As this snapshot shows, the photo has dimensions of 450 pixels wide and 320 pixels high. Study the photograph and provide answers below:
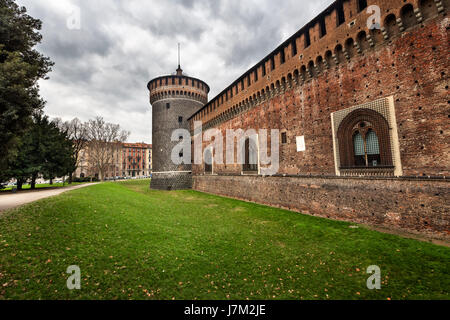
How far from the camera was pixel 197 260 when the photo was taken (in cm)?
628

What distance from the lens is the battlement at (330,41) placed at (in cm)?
821

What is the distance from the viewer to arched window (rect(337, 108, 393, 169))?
8945mm

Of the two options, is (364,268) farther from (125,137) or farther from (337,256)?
(125,137)

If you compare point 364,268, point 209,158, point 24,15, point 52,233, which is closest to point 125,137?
point 209,158

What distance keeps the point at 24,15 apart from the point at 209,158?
60.5 ft

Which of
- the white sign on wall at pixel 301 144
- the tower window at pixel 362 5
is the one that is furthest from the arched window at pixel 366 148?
the tower window at pixel 362 5

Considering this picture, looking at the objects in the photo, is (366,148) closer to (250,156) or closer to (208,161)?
(250,156)

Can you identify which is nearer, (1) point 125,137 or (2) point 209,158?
(2) point 209,158

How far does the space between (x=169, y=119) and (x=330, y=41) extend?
24289mm

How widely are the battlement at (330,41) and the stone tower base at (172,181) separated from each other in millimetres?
16325

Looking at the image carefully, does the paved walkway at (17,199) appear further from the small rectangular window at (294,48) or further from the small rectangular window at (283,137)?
the small rectangular window at (294,48)

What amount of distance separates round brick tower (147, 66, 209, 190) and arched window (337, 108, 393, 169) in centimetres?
2308

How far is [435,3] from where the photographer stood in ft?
24.5

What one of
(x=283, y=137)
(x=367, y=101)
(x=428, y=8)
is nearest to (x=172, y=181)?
(x=283, y=137)
